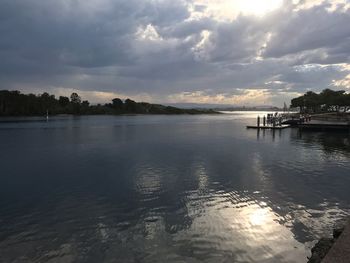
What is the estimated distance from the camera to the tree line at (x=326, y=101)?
10456cm

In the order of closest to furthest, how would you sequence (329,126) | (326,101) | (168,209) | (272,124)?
1. (168,209)
2. (329,126)
3. (272,124)
4. (326,101)

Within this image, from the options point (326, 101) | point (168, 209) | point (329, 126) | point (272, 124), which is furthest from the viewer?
point (326, 101)

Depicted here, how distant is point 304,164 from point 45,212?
21.9m

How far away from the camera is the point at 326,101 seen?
121 metres

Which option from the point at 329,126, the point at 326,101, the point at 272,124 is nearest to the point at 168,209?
the point at 329,126

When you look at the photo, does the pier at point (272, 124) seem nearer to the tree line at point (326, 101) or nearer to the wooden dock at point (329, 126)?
the wooden dock at point (329, 126)

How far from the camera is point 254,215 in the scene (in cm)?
1481

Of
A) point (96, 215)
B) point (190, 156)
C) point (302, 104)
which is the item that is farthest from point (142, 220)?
point (302, 104)

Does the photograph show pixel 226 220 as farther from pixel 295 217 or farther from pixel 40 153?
pixel 40 153

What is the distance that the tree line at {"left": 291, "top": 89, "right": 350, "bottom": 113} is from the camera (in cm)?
10456

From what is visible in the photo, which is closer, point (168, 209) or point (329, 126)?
point (168, 209)

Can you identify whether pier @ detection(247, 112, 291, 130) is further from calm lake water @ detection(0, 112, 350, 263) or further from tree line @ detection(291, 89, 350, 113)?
calm lake water @ detection(0, 112, 350, 263)

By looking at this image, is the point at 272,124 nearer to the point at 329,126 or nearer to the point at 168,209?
the point at 329,126

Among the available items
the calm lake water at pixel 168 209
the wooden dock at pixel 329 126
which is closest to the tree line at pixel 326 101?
the wooden dock at pixel 329 126
